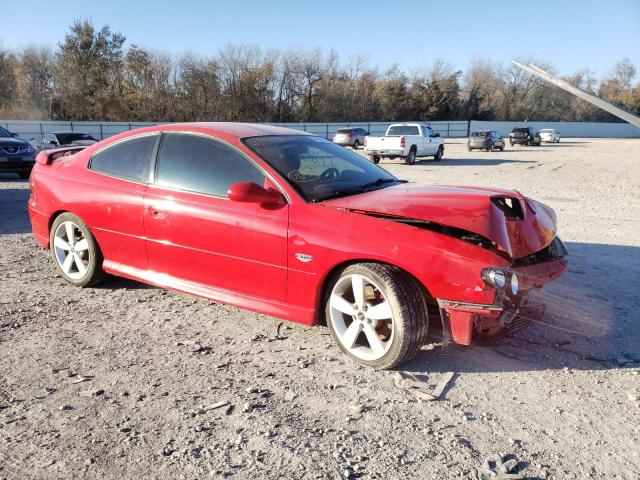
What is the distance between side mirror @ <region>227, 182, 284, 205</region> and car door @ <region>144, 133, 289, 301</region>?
96 millimetres

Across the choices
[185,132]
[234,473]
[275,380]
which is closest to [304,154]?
[185,132]

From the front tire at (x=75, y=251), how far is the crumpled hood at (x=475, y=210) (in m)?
2.44

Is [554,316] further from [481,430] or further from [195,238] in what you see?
[195,238]

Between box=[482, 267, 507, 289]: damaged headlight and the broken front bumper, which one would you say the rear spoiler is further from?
box=[482, 267, 507, 289]: damaged headlight

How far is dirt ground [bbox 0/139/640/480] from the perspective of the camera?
245 centimetres

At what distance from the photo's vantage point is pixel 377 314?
10.9ft

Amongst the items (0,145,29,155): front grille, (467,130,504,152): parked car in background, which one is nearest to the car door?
(0,145,29,155): front grille

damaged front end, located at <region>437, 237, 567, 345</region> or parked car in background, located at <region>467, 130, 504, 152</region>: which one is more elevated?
parked car in background, located at <region>467, 130, 504, 152</region>

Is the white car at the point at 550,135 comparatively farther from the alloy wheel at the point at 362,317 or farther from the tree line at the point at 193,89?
the alloy wheel at the point at 362,317

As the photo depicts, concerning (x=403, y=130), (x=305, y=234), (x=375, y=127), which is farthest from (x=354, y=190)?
(x=375, y=127)

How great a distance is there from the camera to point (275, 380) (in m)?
3.24

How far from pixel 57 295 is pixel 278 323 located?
2.15 m

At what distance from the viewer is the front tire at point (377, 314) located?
10.5 ft

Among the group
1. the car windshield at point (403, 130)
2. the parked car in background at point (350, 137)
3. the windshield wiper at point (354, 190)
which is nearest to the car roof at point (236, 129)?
the windshield wiper at point (354, 190)
